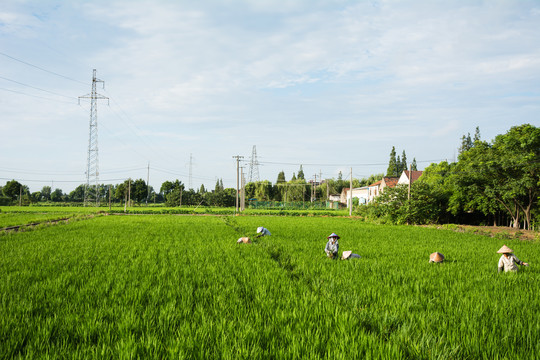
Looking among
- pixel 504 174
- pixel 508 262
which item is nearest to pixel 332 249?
pixel 508 262

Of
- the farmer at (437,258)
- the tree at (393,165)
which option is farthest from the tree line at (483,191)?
the tree at (393,165)

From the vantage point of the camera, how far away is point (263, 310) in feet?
14.1

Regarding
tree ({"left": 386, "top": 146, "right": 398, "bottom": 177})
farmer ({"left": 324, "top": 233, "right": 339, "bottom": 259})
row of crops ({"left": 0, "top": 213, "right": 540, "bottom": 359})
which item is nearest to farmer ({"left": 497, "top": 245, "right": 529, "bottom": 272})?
row of crops ({"left": 0, "top": 213, "right": 540, "bottom": 359})

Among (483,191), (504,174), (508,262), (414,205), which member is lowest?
(508,262)

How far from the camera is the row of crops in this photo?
122 inches

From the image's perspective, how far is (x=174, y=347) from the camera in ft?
10.1

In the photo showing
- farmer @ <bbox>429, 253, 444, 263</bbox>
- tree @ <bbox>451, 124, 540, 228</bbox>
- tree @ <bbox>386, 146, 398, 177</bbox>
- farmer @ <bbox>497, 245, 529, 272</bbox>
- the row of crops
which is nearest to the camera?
the row of crops

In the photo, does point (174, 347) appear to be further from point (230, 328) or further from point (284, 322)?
point (284, 322)

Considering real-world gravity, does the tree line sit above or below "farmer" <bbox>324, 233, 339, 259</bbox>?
above

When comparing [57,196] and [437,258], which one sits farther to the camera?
[57,196]

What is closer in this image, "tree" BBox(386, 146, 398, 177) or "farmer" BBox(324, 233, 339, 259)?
"farmer" BBox(324, 233, 339, 259)

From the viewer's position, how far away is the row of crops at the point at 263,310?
10.2ft

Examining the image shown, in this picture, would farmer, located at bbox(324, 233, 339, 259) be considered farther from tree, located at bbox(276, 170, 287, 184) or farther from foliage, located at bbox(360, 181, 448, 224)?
tree, located at bbox(276, 170, 287, 184)

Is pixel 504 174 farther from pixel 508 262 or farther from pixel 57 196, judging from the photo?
pixel 57 196
